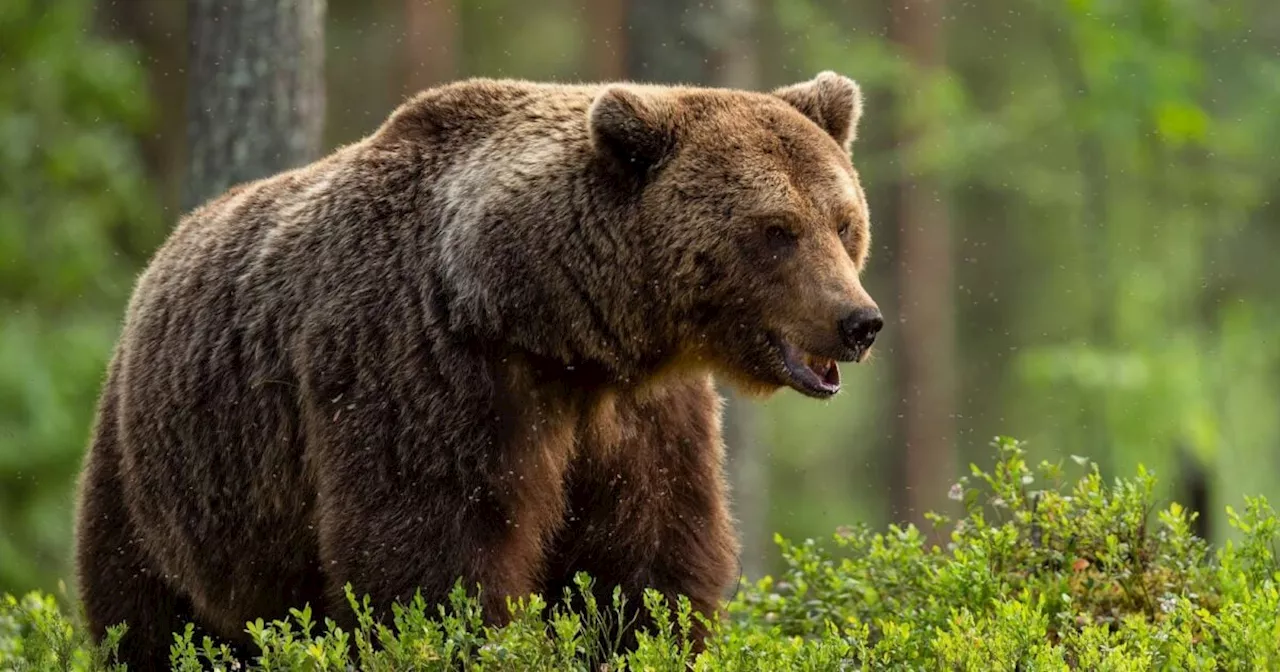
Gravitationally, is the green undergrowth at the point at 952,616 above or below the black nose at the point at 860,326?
below

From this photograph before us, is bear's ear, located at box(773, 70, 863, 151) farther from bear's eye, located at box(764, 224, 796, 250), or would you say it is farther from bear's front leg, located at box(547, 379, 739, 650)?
bear's front leg, located at box(547, 379, 739, 650)

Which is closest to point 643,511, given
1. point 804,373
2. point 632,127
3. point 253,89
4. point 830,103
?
point 804,373

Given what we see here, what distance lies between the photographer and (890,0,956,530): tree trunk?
18.3 m

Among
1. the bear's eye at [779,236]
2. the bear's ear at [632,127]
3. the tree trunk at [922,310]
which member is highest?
the bear's ear at [632,127]

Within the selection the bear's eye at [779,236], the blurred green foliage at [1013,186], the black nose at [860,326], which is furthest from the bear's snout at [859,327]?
the blurred green foliage at [1013,186]

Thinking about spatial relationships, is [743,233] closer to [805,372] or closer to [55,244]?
[805,372]

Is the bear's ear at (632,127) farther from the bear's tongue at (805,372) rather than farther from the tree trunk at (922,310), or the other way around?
the tree trunk at (922,310)

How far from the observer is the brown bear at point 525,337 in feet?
17.6

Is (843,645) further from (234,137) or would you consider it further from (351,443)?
(234,137)

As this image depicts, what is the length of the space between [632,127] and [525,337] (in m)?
0.74

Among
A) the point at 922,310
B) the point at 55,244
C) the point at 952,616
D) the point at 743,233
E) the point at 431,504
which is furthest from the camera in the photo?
the point at 922,310

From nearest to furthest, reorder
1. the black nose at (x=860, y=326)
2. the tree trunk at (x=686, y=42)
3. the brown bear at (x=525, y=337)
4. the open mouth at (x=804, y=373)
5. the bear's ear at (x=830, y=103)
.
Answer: the black nose at (x=860, y=326), the brown bear at (x=525, y=337), the open mouth at (x=804, y=373), the bear's ear at (x=830, y=103), the tree trunk at (x=686, y=42)

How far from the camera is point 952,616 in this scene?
17.0ft

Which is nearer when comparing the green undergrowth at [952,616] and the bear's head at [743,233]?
the green undergrowth at [952,616]
